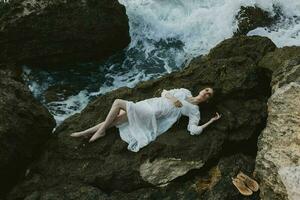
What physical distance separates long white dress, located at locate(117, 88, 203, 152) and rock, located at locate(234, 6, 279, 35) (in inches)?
220

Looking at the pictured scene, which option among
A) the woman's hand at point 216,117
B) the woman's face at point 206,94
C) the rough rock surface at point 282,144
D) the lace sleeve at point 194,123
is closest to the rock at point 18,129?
the lace sleeve at point 194,123

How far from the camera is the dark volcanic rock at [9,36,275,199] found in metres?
8.95

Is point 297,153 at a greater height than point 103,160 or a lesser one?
greater

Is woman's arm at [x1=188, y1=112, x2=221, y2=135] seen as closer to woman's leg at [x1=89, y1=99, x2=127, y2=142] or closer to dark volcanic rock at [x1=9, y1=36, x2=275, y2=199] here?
dark volcanic rock at [x1=9, y1=36, x2=275, y2=199]

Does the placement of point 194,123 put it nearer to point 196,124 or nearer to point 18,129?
point 196,124

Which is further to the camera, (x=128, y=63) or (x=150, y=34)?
(x=150, y=34)

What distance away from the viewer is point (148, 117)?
9.41 metres

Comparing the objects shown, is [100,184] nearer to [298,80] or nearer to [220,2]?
[298,80]

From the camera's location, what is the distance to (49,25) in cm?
1302

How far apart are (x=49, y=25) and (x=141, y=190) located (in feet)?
19.1

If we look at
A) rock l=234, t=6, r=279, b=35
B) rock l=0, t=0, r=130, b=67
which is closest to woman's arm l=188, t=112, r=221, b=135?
rock l=0, t=0, r=130, b=67

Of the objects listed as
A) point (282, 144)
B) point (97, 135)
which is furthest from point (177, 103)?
point (282, 144)

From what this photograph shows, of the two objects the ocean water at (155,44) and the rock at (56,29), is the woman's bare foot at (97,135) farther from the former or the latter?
the rock at (56,29)

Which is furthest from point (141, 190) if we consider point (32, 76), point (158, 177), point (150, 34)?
point (150, 34)
